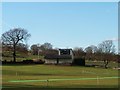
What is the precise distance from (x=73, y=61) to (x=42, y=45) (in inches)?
702

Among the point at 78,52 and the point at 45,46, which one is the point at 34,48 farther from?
the point at 78,52

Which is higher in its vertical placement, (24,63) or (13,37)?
(13,37)

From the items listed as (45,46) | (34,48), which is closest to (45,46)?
(45,46)

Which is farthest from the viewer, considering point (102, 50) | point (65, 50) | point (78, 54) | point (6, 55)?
point (65, 50)

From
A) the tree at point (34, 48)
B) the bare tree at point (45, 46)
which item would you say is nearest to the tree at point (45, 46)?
the bare tree at point (45, 46)

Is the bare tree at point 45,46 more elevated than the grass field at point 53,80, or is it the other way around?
the bare tree at point 45,46

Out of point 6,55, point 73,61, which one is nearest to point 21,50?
point 6,55

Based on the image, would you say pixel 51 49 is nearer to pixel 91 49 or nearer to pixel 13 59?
pixel 91 49

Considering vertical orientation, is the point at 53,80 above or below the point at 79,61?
below

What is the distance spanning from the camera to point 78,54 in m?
109

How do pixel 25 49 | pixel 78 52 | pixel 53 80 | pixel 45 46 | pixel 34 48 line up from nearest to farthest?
pixel 53 80, pixel 25 49, pixel 78 52, pixel 34 48, pixel 45 46

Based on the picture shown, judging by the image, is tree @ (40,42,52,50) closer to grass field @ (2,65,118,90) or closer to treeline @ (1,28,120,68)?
treeline @ (1,28,120,68)

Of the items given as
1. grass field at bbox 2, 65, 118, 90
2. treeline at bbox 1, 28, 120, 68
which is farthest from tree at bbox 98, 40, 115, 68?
grass field at bbox 2, 65, 118, 90

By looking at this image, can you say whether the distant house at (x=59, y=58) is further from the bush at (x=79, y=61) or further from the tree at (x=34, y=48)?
the tree at (x=34, y=48)
